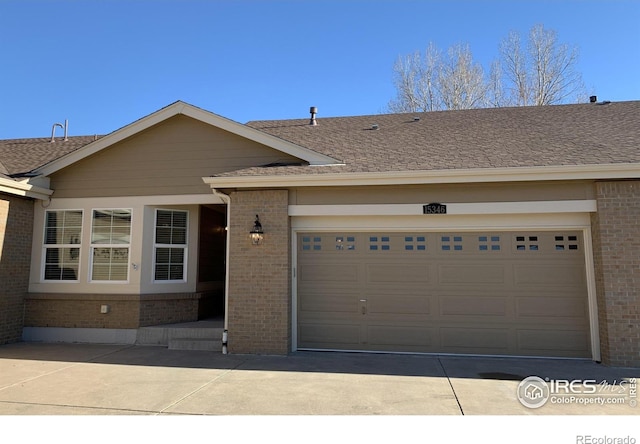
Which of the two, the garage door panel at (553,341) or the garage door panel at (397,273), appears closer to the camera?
the garage door panel at (553,341)

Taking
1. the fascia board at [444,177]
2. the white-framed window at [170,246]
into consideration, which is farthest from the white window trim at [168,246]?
the fascia board at [444,177]

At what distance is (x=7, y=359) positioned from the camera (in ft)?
23.7

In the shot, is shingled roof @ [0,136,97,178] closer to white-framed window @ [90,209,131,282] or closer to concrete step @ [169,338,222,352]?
white-framed window @ [90,209,131,282]

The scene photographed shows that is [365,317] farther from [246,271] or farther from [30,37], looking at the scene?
[30,37]

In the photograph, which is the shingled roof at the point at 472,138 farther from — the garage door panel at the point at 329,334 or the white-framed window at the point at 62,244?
the white-framed window at the point at 62,244

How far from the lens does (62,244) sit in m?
9.27

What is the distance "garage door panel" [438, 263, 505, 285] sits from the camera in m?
7.46

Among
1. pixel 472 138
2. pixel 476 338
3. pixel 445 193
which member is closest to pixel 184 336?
pixel 476 338

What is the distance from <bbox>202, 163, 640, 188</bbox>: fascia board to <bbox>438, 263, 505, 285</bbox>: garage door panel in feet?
5.31

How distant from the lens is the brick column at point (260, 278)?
24.8 feet

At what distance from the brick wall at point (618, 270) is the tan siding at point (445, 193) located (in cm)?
42

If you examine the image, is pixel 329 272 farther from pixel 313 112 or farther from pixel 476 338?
pixel 313 112
